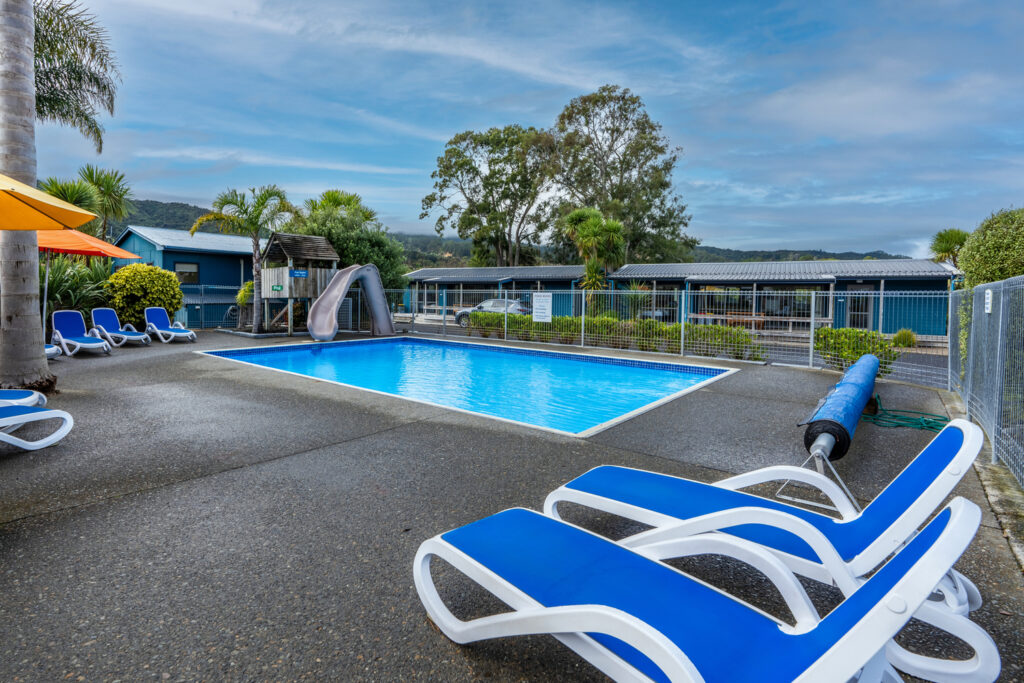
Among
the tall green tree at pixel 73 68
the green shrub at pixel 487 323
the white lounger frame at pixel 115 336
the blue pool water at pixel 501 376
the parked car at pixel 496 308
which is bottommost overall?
the blue pool water at pixel 501 376

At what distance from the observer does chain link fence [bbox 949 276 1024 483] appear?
412cm

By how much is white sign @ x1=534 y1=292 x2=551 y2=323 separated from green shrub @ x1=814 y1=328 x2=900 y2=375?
6.85 m

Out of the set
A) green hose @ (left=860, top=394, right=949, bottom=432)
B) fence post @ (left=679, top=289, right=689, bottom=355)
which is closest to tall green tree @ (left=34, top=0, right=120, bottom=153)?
fence post @ (left=679, top=289, right=689, bottom=355)

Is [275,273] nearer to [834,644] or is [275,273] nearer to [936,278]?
[834,644]

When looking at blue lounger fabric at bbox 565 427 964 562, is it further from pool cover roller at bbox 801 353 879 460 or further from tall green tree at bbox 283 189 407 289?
tall green tree at bbox 283 189 407 289

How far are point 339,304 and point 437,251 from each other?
55578mm

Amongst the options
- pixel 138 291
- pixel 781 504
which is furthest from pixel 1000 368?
pixel 138 291

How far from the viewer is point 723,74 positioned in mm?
25031

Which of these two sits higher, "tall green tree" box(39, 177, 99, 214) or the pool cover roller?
"tall green tree" box(39, 177, 99, 214)

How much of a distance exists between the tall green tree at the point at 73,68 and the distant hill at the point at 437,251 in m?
10.6

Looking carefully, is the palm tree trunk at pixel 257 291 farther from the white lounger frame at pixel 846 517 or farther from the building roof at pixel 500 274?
the white lounger frame at pixel 846 517

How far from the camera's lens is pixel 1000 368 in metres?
4.50

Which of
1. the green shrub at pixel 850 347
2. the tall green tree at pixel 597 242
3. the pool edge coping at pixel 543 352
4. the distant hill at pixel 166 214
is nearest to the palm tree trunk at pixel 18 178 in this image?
the pool edge coping at pixel 543 352

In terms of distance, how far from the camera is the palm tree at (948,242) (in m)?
20.9
